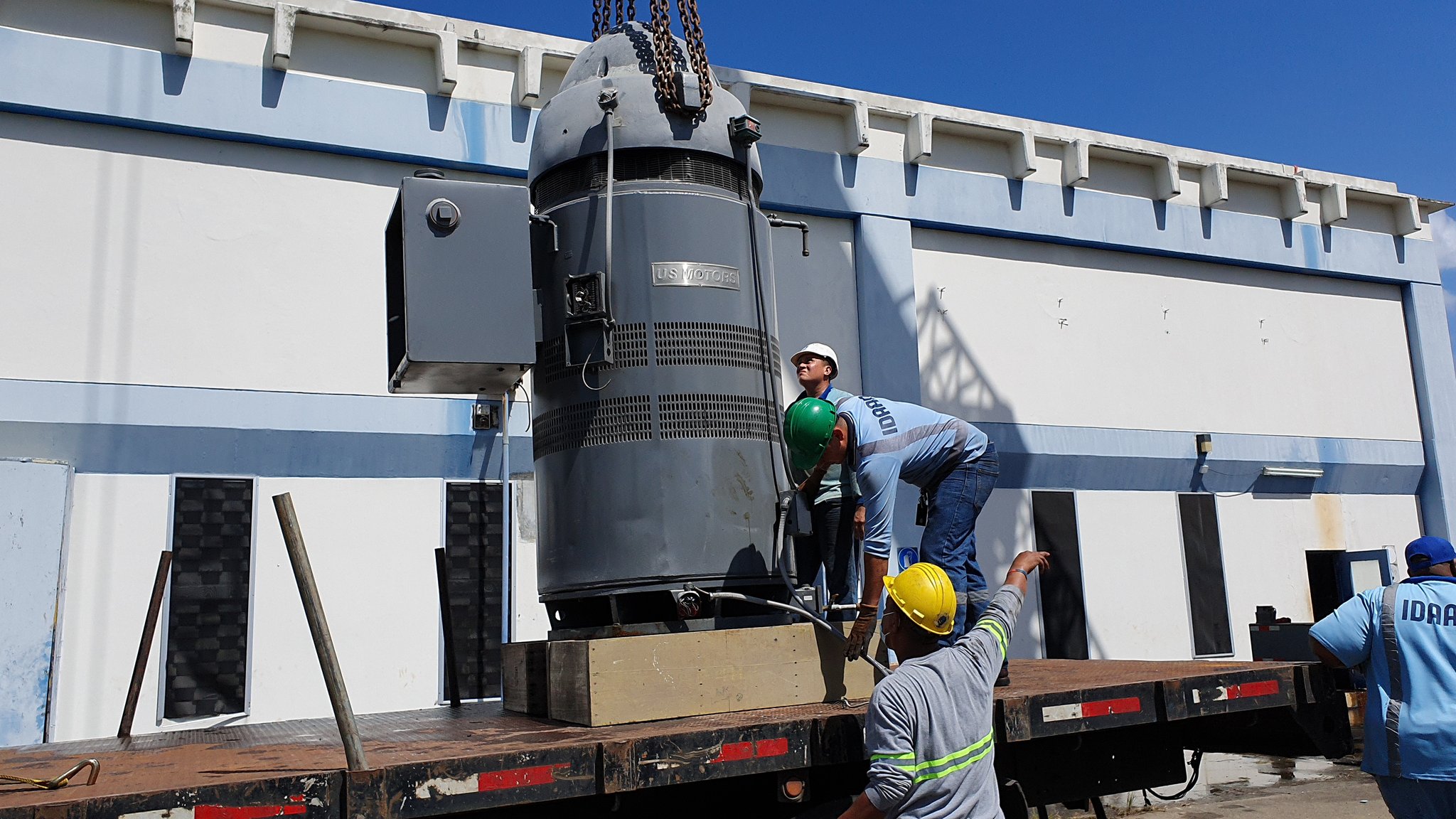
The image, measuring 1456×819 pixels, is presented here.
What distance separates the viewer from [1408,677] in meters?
4.85

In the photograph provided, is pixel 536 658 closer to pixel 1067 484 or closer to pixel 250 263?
pixel 250 263

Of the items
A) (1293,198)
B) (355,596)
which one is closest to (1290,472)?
(1293,198)

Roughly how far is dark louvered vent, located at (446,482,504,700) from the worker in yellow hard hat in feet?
26.2

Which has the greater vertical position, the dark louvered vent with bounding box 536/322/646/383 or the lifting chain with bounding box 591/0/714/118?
the lifting chain with bounding box 591/0/714/118

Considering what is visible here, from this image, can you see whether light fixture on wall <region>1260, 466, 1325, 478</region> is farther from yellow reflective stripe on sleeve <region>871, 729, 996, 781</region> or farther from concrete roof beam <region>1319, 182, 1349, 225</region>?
yellow reflective stripe on sleeve <region>871, 729, 996, 781</region>

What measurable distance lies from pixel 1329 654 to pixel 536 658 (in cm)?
352

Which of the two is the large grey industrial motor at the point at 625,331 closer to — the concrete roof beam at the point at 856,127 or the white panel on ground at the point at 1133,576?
the concrete roof beam at the point at 856,127

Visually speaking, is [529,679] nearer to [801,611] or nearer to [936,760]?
[801,611]

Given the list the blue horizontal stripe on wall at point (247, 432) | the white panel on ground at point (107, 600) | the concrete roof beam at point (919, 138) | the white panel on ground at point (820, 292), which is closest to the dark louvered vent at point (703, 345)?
the blue horizontal stripe on wall at point (247, 432)

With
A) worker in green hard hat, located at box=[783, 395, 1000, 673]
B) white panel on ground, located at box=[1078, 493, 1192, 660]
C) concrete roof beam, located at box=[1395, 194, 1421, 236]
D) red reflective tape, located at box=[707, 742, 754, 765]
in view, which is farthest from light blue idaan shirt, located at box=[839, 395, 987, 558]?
concrete roof beam, located at box=[1395, 194, 1421, 236]

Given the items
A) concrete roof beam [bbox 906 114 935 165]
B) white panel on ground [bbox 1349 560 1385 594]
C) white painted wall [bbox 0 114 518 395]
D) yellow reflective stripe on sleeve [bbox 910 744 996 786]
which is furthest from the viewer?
white panel on ground [bbox 1349 560 1385 594]

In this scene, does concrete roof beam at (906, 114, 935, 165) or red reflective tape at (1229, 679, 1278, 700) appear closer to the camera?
red reflective tape at (1229, 679, 1278, 700)

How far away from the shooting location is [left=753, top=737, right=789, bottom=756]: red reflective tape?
3553mm

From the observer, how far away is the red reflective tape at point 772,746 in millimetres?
3553
